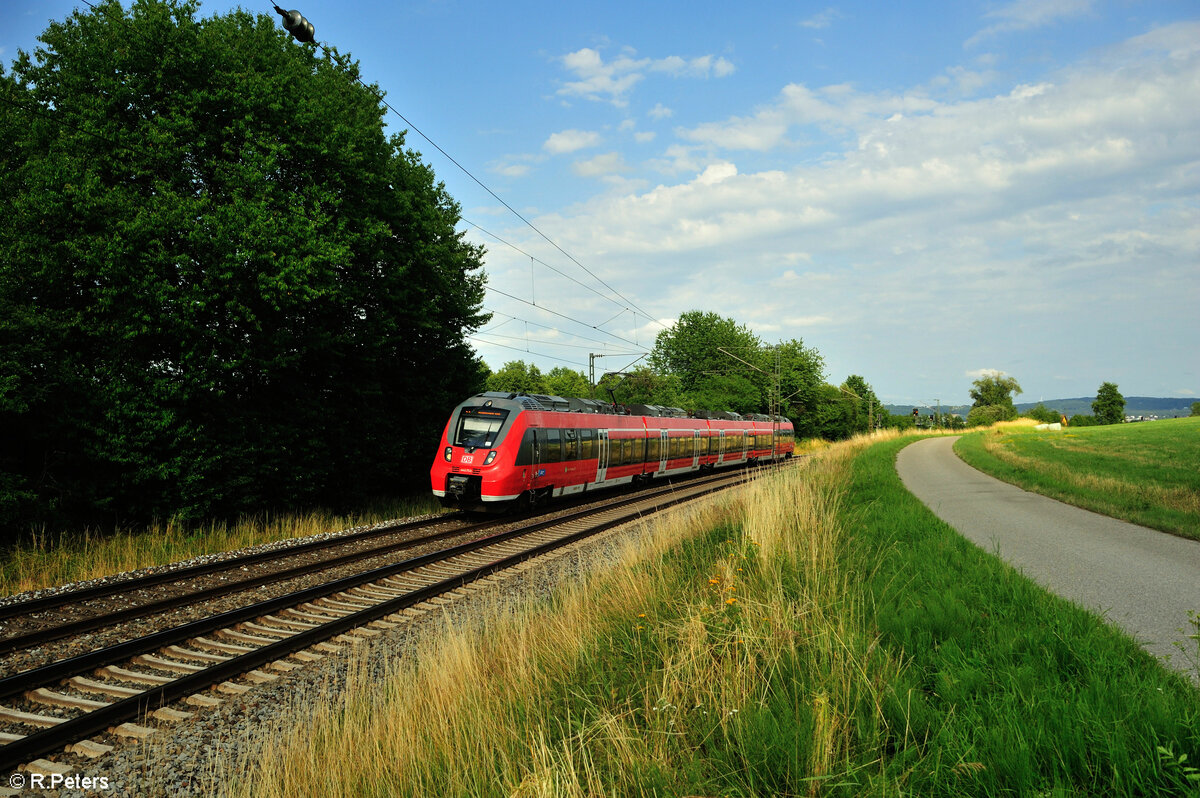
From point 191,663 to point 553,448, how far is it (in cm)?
1173

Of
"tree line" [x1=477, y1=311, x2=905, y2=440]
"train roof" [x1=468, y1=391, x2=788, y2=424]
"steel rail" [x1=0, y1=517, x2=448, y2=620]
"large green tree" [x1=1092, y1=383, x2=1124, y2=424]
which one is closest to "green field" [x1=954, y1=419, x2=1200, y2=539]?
"train roof" [x1=468, y1=391, x2=788, y2=424]

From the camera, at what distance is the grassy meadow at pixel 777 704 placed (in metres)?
2.82

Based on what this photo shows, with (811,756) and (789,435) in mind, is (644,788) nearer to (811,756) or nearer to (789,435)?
(811,756)

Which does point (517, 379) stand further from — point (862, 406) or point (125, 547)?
point (125, 547)

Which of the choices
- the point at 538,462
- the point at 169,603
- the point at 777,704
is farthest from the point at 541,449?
the point at 777,704

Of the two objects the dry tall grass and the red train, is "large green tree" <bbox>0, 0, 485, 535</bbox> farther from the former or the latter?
the dry tall grass

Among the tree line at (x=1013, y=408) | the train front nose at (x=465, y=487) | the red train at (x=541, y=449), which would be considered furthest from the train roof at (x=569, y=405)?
the tree line at (x=1013, y=408)

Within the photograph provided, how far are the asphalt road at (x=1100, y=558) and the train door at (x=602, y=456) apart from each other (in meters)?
9.61

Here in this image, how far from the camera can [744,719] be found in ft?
11.0

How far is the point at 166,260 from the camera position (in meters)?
12.5

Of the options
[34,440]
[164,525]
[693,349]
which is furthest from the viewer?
[693,349]

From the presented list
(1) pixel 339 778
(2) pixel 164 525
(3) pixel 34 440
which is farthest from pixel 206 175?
(1) pixel 339 778

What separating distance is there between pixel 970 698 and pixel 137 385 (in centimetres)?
1556

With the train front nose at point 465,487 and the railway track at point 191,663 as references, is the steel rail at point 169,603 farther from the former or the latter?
the train front nose at point 465,487
